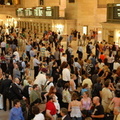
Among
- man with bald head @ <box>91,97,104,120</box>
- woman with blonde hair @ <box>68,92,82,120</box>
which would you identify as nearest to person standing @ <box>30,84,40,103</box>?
woman with blonde hair @ <box>68,92,82,120</box>

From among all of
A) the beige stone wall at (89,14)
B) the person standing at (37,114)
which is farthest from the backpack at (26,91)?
the beige stone wall at (89,14)

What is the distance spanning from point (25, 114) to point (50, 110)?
3.21 ft

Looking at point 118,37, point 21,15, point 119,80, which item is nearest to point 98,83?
point 119,80

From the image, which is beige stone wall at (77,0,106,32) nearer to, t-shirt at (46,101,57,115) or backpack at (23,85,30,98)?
backpack at (23,85,30,98)

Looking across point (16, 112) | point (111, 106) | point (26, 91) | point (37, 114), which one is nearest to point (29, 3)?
point (26, 91)

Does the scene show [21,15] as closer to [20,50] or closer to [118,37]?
[20,50]

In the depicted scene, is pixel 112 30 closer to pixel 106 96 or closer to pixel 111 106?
pixel 106 96

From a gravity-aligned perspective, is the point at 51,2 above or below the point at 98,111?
above

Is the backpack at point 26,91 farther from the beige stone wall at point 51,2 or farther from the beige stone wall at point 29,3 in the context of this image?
the beige stone wall at point 29,3

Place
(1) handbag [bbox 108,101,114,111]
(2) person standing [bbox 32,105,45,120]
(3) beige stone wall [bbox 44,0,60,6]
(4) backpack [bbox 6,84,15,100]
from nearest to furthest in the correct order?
(2) person standing [bbox 32,105,45,120]
(1) handbag [bbox 108,101,114,111]
(4) backpack [bbox 6,84,15,100]
(3) beige stone wall [bbox 44,0,60,6]

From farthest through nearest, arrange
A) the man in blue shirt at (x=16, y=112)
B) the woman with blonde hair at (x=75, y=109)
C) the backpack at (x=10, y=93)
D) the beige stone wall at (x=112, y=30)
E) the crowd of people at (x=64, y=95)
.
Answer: the beige stone wall at (x=112, y=30), the backpack at (x=10, y=93), the woman with blonde hair at (x=75, y=109), the crowd of people at (x=64, y=95), the man in blue shirt at (x=16, y=112)

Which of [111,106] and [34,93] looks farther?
[34,93]

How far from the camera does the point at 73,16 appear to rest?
30.7m

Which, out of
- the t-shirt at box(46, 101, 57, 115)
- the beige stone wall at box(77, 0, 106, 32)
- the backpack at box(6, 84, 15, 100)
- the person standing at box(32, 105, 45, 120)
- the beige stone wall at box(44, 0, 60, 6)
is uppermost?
the beige stone wall at box(44, 0, 60, 6)
